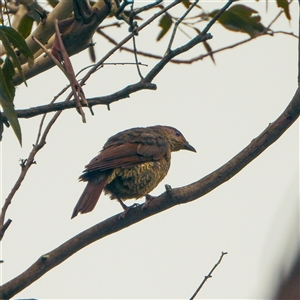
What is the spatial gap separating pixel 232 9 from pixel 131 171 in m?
1.90

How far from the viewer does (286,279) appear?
206 cm

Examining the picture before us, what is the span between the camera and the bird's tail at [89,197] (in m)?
5.35

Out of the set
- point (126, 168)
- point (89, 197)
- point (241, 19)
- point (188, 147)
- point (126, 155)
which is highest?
point (188, 147)

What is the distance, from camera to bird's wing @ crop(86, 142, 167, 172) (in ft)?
19.3

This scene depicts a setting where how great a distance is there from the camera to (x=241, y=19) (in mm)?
5195

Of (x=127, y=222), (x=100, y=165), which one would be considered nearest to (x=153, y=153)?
(x=100, y=165)

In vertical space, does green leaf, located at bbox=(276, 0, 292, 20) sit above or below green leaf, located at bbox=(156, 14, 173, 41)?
below

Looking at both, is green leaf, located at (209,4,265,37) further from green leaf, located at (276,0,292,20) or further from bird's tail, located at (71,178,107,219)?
bird's tail, located at (71,178,107,219)

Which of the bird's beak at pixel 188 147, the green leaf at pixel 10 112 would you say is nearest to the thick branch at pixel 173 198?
the green leaf at pixel 10 112

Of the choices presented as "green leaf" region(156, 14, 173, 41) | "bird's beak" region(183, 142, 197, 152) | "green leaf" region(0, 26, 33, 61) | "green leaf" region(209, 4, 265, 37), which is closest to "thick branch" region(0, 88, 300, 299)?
"green leaf" region(0, 26, 33, 61)

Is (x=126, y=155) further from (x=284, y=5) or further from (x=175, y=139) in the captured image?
(x=284, y=5)

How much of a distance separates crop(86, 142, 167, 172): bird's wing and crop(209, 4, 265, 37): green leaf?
169 centimetres

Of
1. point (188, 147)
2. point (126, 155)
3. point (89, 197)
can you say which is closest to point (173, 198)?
point (89, 197)

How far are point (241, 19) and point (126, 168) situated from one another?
1842 mm
